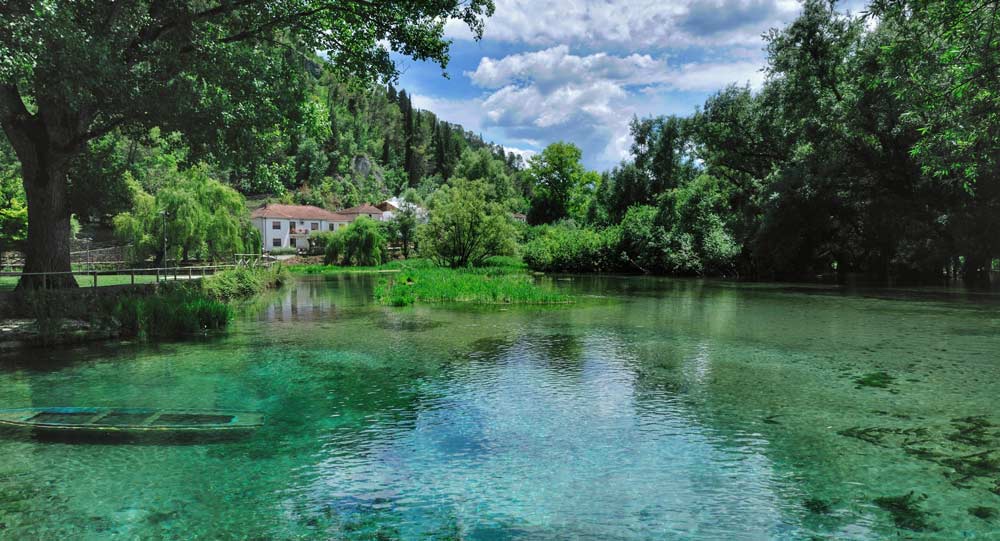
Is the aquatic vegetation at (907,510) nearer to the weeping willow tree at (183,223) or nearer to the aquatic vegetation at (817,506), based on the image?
the aquatic vegetation at (817,506)

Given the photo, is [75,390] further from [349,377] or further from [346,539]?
[346,539]

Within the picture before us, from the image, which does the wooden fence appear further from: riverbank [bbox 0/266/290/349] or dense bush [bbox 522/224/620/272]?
dense bush [bbox 522/224/620/272]

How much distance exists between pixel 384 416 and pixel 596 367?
18.0 feet

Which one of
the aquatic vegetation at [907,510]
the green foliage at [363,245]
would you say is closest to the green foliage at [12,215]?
the green foliage at [363,245]

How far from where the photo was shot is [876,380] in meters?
11.4

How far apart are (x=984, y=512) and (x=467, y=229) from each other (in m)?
A: 46.1

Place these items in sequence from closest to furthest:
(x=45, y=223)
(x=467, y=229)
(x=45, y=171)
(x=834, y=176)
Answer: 1. (x=45, y=171)
2. (x=45, y=223)
3. (x=834, y=176)
4. (x=467, y=229)

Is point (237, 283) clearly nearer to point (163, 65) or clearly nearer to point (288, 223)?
point (163, 65)

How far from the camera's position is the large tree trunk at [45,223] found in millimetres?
17094

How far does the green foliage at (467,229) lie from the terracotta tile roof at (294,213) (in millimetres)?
49882

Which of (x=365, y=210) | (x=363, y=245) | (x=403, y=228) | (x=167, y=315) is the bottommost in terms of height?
(x=167, y=315)

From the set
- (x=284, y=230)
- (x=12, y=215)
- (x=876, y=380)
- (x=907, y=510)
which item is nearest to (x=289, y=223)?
(x=284, y=230)

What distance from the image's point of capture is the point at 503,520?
571 cm

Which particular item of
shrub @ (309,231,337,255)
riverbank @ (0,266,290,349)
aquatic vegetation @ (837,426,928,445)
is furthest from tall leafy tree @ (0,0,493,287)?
shrub @ (309,231,337,255)
